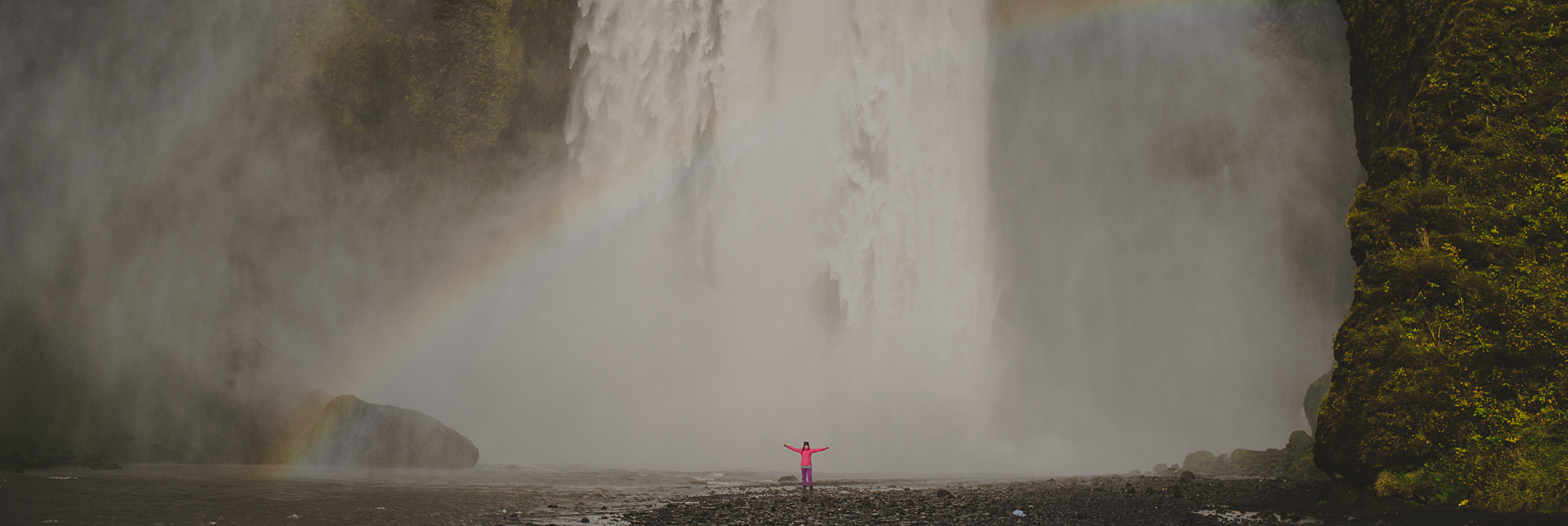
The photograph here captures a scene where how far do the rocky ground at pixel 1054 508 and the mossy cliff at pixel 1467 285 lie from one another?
59 centimetres

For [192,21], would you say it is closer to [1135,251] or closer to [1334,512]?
[1334,512]

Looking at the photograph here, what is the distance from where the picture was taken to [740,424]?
2794 cm

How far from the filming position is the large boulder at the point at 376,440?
71.0 ft

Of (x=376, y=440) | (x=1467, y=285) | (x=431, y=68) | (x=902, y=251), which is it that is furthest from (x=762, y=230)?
(x=1467, y=285)

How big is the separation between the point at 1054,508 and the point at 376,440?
18532 mm

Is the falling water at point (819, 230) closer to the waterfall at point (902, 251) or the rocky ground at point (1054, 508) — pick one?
the waterfall at point (902, 251)

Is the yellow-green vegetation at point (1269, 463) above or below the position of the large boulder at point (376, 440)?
below

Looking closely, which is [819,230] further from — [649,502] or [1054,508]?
[1054,508]

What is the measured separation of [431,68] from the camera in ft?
95.1

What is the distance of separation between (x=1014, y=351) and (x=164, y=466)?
1040 inches

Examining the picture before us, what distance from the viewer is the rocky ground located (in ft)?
27.0

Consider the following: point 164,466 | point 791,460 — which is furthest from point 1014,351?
point 164,466

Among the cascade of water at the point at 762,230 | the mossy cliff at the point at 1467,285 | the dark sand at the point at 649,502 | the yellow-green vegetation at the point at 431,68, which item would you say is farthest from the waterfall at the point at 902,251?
the mossy cliff at the point at 1467,285

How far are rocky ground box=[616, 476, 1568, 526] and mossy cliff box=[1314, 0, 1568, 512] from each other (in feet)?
1.95
